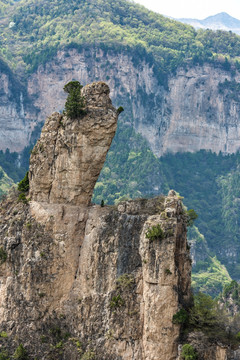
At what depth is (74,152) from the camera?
60219 millimetres

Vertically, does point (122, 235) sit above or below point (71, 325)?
above

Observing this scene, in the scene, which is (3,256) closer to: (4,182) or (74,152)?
(74,152)

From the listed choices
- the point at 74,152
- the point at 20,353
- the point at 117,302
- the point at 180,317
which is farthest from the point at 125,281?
A: the point at 74,152

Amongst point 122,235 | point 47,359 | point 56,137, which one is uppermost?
point 56,137

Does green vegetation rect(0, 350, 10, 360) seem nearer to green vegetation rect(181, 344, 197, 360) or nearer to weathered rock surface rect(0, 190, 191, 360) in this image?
weathered rock surface rect(0, 190, 191, 360)

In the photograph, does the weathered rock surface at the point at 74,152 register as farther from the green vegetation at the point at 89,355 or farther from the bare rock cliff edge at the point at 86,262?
the green vegetation at the point at 89,355

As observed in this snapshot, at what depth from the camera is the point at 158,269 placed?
5497 cm

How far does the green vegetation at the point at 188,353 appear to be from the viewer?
176 feet

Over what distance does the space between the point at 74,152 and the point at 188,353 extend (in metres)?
17.4

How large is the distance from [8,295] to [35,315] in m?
2.60

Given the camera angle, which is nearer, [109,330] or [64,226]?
[109,330]

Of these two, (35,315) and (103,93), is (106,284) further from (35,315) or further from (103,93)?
(103,93)

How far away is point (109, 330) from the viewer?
187 ft

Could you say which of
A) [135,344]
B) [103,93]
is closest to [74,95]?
[103,93]
